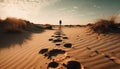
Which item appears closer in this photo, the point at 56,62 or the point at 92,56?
the point at 56,62

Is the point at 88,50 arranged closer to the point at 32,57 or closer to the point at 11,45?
the point at 32,57

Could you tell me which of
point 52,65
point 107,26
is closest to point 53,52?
point 52,65

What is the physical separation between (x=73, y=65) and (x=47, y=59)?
2.59 ft

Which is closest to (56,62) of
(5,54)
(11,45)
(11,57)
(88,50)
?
(88,50)

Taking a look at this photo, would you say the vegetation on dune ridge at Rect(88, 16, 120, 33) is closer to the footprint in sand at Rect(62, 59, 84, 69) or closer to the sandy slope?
the sandy slope

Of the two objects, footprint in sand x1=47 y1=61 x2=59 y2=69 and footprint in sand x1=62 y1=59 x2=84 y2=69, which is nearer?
footprint in sand x1=62 y1=59 x2=84 y2=69

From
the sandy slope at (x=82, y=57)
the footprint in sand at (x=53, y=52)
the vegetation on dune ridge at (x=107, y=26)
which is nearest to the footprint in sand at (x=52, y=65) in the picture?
the sandy slope at (x=82, y=57)

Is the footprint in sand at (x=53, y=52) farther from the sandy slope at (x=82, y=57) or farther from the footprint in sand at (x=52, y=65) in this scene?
the footprint in sand at (x=52, y=65)

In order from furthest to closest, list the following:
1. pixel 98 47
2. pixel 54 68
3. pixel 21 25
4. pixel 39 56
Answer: pixel 21 25 → pixel 98 47 → pixel 39 56 → pixel 54 68

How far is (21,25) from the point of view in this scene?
9.24m

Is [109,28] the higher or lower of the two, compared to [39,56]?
higher

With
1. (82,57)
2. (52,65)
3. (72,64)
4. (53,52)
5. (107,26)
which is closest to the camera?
(72,64)

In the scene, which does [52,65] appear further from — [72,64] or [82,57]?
[82,57]

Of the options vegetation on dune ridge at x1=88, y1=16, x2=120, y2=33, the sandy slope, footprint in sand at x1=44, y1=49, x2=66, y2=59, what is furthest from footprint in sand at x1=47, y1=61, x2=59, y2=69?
vegetation on dune ridge at x1=88, y1=16, x2=120, y2=33
